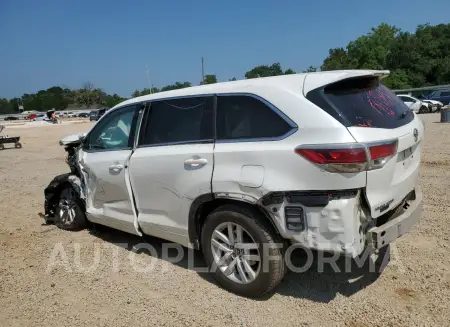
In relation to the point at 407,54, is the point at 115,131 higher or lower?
lower

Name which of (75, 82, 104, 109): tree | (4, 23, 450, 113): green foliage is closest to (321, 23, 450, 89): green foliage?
(4, 23, 450, 113): green foliage

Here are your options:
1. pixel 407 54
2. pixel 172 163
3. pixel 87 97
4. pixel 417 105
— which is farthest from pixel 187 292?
pixel 87 97

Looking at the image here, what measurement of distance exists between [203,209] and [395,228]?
161 cm

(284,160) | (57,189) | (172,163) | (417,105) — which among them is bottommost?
(417,105)

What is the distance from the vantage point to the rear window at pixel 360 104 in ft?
9.62

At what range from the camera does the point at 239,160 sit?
316 cm

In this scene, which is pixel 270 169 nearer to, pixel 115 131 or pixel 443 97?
pixel 115 131

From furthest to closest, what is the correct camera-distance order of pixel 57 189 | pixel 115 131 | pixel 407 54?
1. pixel 407 54
2. pixel 57 189
3. pixel 115 131

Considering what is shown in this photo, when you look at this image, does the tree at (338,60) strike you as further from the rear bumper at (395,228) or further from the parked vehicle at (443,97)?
the rear bumper at (395,228)

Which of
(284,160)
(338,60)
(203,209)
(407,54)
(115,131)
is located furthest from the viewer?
(338,60)

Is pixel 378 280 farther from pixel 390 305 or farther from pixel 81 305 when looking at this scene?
pixel 81 305

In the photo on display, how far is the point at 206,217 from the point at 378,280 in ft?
5.54

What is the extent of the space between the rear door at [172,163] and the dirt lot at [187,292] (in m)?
0.54

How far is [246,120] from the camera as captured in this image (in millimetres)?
3283
